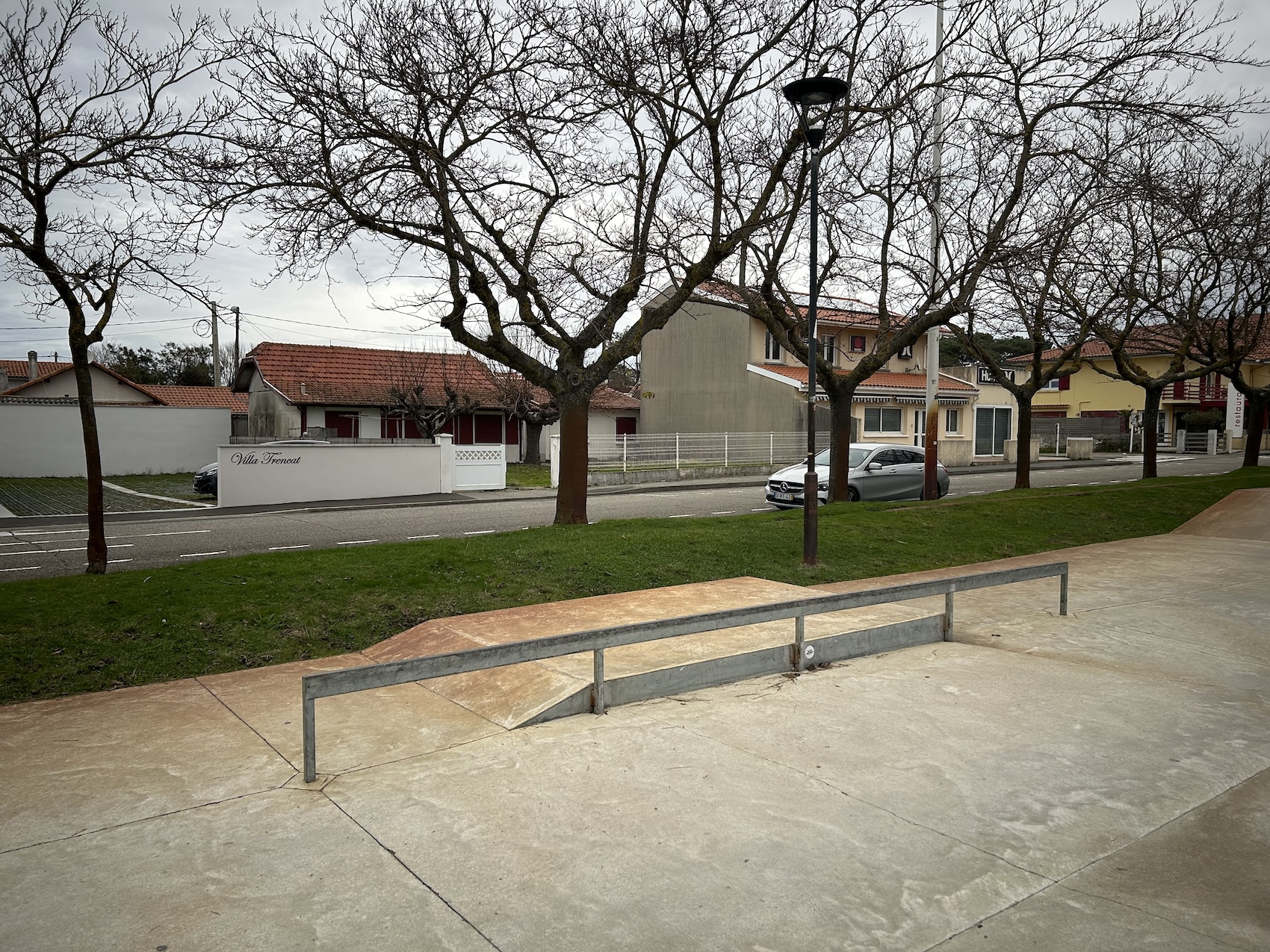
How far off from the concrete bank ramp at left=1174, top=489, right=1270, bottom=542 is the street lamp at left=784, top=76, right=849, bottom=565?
9000mm

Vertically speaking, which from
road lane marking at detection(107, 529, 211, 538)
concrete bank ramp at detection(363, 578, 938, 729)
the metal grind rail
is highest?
the metal grind rail

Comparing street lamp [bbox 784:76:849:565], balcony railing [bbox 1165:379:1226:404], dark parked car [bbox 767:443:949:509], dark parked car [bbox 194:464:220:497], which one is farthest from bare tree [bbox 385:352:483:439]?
balcony railing [bbox 1165:379:1226:404]

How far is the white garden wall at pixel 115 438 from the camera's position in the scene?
3281 cm

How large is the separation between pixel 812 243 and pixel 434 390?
3157cm

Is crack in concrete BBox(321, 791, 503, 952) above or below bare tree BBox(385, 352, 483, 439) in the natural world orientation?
below

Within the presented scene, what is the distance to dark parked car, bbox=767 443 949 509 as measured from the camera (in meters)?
19.5

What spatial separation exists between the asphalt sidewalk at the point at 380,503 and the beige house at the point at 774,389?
19.8 ft

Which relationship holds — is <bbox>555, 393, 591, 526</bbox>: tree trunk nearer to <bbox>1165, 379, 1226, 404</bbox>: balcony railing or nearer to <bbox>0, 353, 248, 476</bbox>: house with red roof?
<bbox>0, 353, 248, 476</bbox>: house with red roof

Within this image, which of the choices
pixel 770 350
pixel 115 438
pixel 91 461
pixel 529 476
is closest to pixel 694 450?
pixel 529 476

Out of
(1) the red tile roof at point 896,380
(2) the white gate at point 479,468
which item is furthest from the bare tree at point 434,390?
(1) the red tile roof at point 896,380

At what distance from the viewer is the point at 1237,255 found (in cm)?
2141

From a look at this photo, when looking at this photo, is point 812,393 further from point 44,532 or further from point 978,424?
point 978,424

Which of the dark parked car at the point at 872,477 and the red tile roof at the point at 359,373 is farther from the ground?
the red tile roof at the point at 359,373

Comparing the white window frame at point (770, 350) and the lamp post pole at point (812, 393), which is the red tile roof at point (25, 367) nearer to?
the white window frame at point (770, 350)
